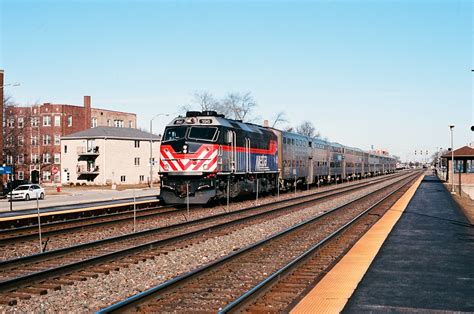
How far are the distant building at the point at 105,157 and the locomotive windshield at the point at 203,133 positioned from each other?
50.0 meters

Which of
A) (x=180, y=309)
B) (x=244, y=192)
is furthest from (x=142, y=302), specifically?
(x=244, y=192)

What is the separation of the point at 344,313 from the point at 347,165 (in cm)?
6381

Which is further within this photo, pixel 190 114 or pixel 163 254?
pixel 190 114

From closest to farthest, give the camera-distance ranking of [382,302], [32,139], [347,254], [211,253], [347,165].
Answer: [382,302], [347,254], [211,253], [347,165], [32,139]

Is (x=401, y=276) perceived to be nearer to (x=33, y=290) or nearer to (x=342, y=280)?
(x=342, y=280)

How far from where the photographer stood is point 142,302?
8469 mm

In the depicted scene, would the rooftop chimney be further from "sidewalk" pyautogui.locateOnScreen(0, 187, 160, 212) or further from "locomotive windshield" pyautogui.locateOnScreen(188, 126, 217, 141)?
"locomotive windshield" pyautogui.locateOnScreen(188, 126, 217, 141)

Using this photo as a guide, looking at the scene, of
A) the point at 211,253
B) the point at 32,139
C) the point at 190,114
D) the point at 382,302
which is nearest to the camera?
the point at 382,302

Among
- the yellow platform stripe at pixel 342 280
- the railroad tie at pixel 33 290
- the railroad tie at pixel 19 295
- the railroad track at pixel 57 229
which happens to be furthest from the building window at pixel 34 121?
the railroad tie at pixel 19 295

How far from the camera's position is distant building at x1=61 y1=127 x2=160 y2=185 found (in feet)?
244

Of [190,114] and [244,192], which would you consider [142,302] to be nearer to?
[190,114]

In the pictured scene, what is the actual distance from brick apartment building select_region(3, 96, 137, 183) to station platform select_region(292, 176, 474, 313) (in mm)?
76855

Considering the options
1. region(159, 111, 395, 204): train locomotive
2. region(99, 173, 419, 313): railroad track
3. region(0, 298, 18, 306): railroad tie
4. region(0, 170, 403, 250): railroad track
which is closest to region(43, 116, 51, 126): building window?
region(159, 111, 395, 204): train locomotive

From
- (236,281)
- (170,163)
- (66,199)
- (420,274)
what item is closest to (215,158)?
(170,163)
